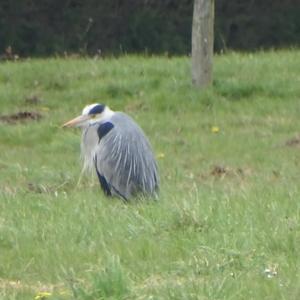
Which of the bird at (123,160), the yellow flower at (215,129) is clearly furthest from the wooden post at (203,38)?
the bird at (123,160)

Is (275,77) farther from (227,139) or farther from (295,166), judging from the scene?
(295,166)

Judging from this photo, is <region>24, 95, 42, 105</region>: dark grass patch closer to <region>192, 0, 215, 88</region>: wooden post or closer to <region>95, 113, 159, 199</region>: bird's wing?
<region>192, 0, 215, 88</region>: wooden post

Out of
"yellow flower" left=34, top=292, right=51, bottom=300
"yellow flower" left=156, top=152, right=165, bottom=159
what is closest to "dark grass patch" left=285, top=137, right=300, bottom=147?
"yellow flower" left=156, top=152, right=165, bottom=159

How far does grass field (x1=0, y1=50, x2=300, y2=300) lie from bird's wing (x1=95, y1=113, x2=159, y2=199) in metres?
0.19

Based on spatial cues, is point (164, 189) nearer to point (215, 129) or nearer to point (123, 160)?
point (123, 160)

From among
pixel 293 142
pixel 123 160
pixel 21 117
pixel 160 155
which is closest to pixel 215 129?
pixel 293 142

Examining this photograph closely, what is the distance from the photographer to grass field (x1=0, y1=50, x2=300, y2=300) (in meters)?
5.93

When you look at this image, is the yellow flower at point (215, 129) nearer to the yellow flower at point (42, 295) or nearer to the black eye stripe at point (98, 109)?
the black eye stripe at point (98, 109)

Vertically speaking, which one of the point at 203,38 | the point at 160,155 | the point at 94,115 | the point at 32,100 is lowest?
the point at 160,155

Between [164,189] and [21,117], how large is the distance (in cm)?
522

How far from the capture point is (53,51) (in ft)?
82.6

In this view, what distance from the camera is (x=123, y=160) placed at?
30.8 feet

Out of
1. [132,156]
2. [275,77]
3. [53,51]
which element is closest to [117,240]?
[132,156]

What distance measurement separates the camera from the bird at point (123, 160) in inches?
363
